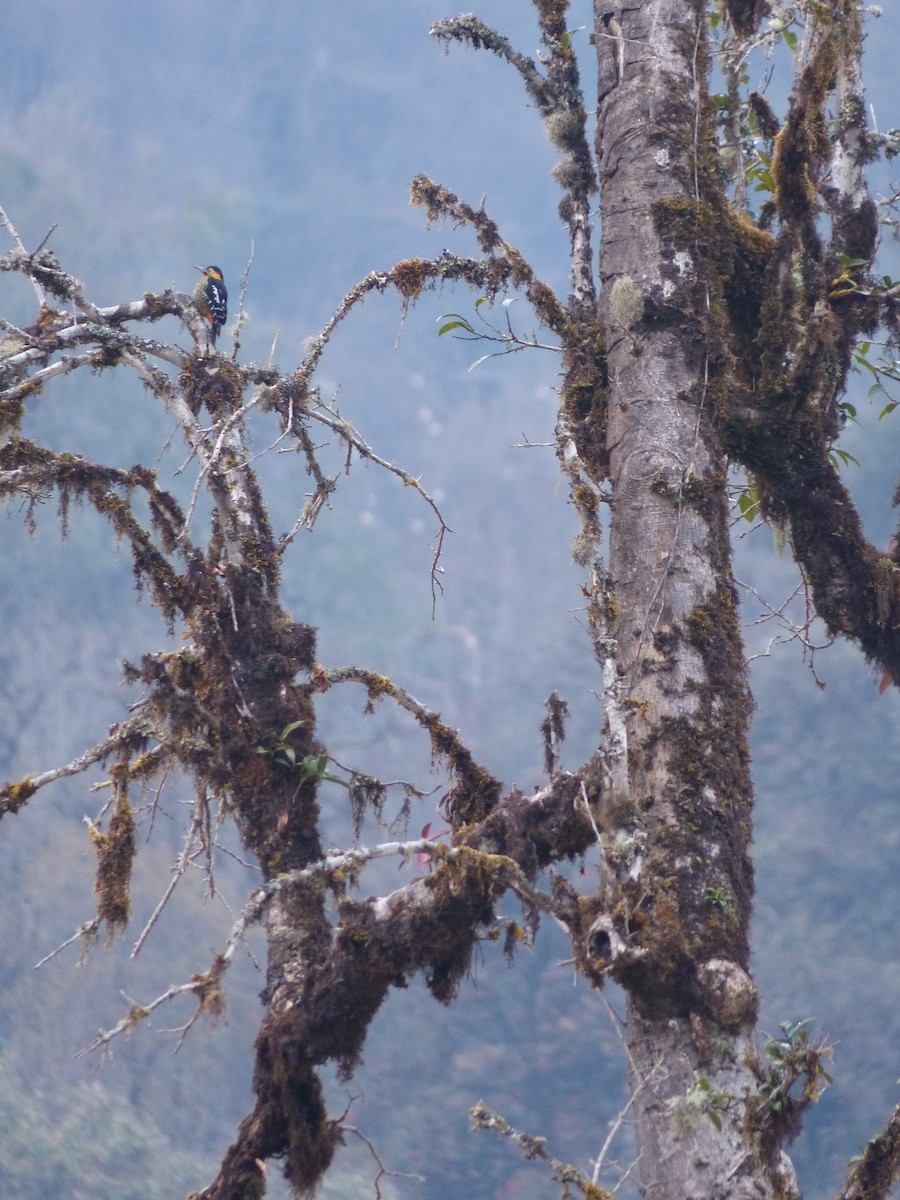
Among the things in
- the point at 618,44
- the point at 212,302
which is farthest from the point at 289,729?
the point at 212,302

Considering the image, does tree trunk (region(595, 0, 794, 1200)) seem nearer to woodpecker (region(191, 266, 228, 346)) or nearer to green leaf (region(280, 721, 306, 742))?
green leaf (region(280, 721, 306, 742))

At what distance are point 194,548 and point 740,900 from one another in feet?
5.52

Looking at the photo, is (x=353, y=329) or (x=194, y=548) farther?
(x=353, y=329)

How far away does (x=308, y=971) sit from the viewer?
2773mm

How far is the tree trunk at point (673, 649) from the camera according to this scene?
2510 mm

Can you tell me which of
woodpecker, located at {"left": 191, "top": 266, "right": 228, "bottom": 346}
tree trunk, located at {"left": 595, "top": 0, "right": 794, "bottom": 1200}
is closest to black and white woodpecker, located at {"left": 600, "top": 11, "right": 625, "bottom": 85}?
tree trunk, located at {"left": 595, "top": 0, "right": 794, "bottom": 1200}

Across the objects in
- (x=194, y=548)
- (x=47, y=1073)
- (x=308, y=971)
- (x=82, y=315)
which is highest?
(x=47, y=1073)

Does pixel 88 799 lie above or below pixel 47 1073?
above

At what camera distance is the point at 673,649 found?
308cm

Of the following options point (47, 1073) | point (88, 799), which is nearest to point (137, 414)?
point (88, 799)

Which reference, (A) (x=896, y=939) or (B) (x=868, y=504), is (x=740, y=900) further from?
(B) (x=868, y=504)

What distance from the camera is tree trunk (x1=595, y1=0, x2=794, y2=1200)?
8.23 feet

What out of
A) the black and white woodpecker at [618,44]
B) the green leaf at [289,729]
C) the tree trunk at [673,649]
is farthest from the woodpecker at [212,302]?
the black and white woodpecker at [618,44]

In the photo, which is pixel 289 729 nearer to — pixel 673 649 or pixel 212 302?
pixel 673 649
